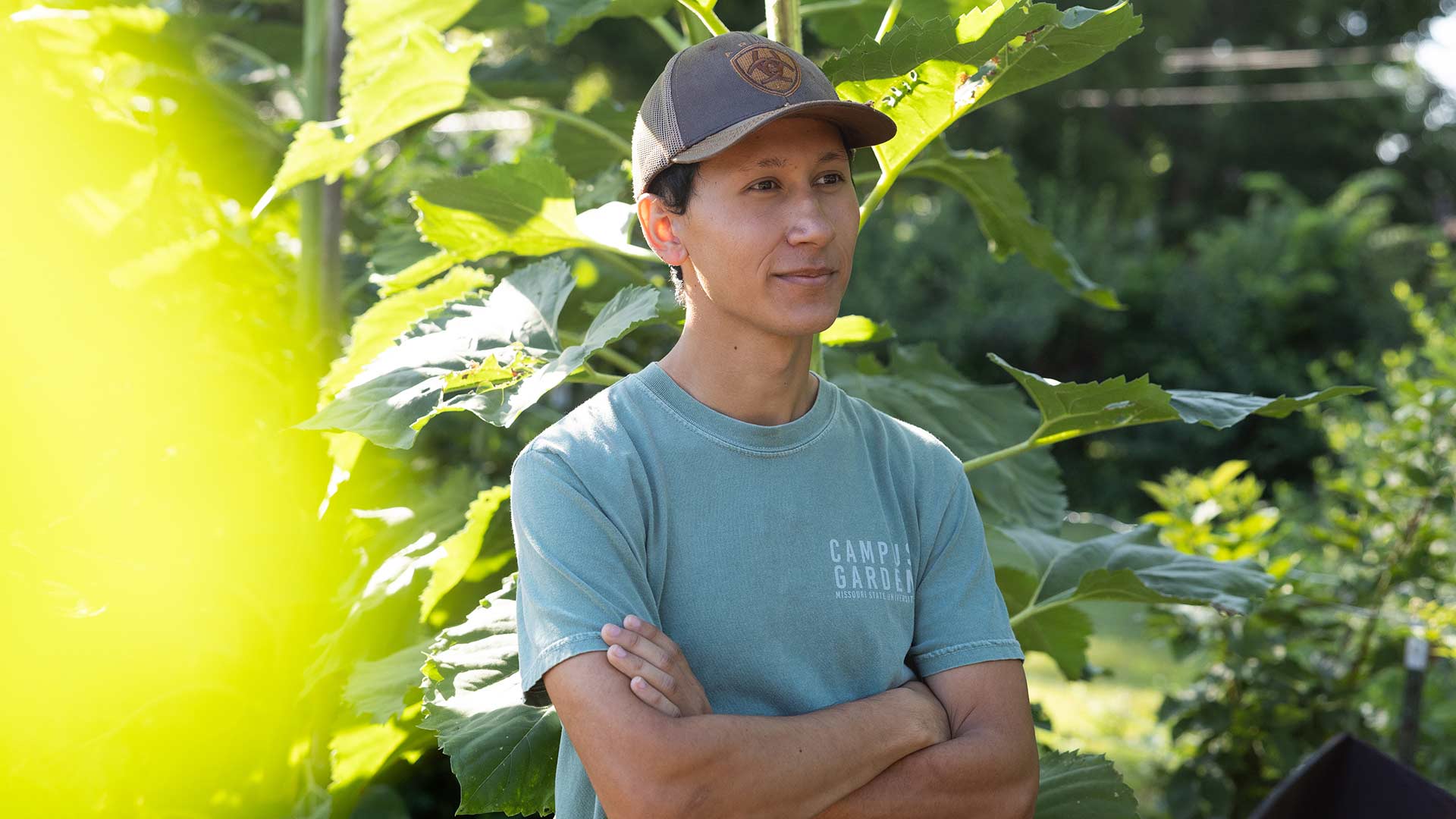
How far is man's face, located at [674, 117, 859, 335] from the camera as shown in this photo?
4.61ft

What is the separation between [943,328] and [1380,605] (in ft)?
24.7

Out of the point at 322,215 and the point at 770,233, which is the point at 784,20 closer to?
the point at 770,233

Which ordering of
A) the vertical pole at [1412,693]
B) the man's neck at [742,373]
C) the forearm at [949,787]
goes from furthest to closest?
the vertical pole at [1412,693], the man's neck at [742,373], the forearm at [949,787]

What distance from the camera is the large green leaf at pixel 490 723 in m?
1.54

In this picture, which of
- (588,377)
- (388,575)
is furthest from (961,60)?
(388,575)

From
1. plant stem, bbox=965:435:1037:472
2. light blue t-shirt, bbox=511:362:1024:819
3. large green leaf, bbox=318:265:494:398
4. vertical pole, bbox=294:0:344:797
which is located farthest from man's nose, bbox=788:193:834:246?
vertical pole, bbox=294:0:344:797

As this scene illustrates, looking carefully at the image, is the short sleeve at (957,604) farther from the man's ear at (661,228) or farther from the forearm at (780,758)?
the man's ear at (661,228)

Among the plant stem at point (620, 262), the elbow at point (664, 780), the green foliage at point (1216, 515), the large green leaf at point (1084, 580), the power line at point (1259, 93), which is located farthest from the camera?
the power line at point (1259, 93)

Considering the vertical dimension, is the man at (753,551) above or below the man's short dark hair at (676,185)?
below

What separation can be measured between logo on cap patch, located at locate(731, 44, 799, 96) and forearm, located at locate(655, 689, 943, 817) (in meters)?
0.67

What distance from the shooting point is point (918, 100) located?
171 cm

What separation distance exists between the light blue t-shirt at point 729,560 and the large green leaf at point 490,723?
12 cm

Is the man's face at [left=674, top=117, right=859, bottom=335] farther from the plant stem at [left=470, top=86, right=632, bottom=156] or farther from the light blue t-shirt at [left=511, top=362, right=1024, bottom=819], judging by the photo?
the plant stem at [left=470, top=86, right=632, bottom=156]

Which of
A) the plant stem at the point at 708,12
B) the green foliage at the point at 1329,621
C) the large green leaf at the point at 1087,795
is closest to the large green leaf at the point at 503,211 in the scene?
the plant stem at the point at 708,12
